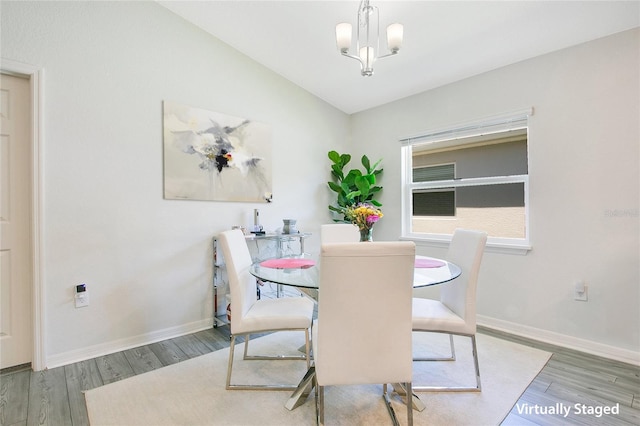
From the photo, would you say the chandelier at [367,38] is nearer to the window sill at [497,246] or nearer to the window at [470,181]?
the window at [470,181]

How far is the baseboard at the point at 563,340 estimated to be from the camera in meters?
2.25

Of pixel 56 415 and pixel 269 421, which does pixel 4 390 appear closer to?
pixel 56 415

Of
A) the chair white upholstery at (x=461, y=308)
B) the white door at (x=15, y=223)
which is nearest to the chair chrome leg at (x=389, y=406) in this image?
the chair white upholstery at (x=461, y=308)

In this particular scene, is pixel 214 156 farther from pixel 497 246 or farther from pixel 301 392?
pixel 497 246

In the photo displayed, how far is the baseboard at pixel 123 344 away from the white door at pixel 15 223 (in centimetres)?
22

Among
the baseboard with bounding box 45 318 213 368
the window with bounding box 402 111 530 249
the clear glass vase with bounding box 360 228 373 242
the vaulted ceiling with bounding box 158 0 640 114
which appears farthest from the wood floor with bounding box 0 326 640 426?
the vaulted ceiling with bounding box 158 0 640 114

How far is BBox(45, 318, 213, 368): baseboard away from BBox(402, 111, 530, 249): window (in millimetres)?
2642

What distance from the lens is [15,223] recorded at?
2.15 meters

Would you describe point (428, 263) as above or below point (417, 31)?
below

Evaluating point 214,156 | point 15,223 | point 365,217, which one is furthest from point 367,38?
point 15,223

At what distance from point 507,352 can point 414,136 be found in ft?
7.91

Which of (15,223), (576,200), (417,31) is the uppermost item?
(417,31)

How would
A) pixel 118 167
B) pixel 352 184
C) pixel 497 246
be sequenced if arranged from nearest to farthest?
pixel 118 167
pixel 497 246
pixel 352 184

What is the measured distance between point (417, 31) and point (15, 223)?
11.5 ft
